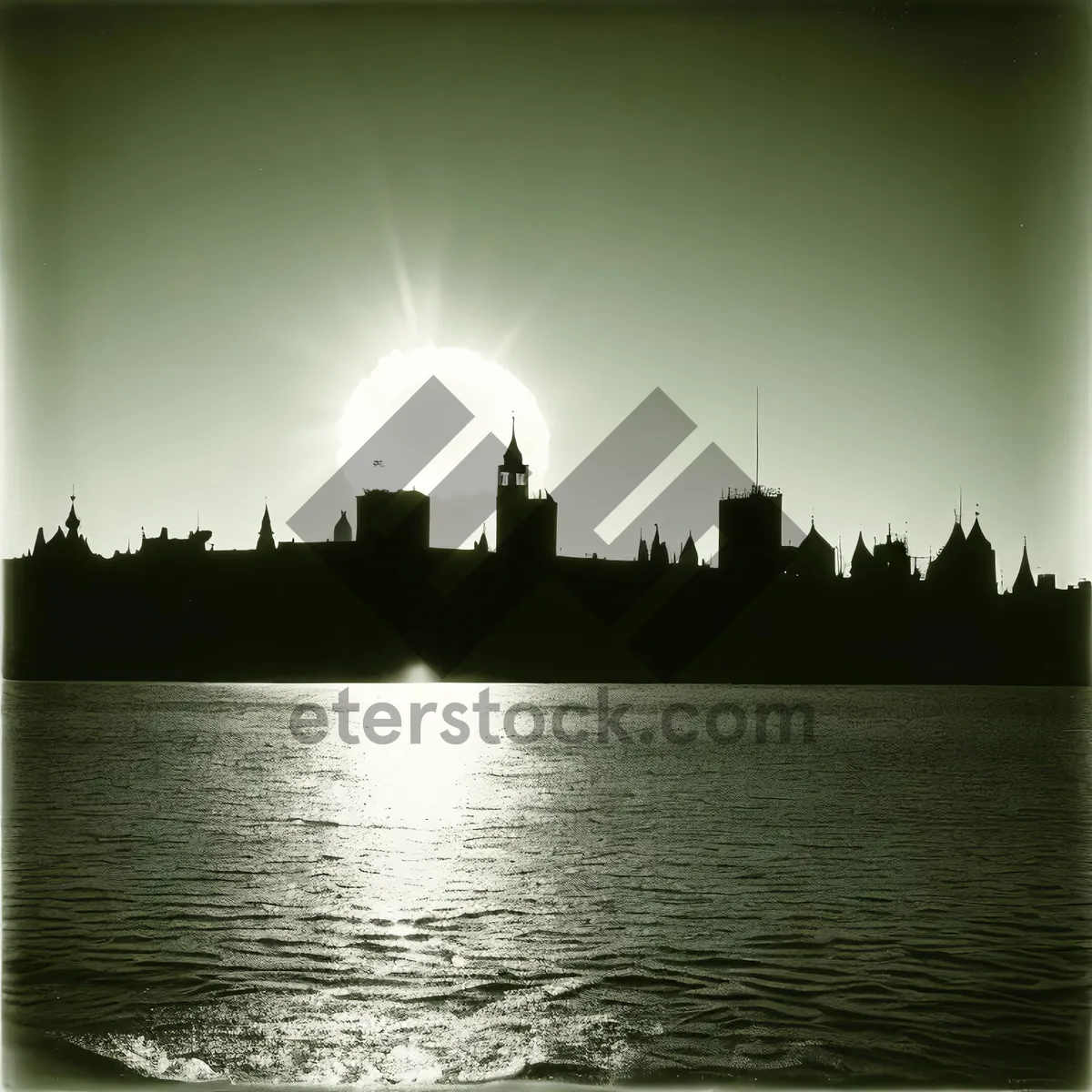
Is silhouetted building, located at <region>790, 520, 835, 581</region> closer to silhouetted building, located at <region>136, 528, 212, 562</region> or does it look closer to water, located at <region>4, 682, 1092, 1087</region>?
silhouetted building, located at <region>136, 528, 212, 562</region>

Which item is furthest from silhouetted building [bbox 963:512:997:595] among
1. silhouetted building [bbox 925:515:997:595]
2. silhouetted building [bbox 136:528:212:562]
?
silhouetted building [bbox 136:528:212:562]

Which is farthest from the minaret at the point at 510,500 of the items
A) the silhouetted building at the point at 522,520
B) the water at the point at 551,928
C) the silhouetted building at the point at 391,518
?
the water at the point at 551,928

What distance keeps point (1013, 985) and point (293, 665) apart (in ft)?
416

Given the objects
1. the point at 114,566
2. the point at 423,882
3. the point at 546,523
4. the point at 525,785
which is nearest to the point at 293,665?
the point at 114,566

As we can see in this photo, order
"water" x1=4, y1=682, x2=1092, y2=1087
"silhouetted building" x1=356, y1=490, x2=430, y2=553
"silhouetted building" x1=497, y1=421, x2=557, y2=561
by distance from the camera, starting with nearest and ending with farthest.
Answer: "water" x1=4, y1=682, x2=1092, y2=1087, "silhouetted building" x1=356, y1=490, x2=430, y2=553, "silhouetted building" x1=497, y1=421, x2=557, y2=561

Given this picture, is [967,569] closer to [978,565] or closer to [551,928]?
[978,565]

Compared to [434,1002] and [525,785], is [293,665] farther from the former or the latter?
[434,1002]

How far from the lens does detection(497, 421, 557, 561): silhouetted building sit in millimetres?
129500

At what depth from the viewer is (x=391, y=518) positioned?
125 meters

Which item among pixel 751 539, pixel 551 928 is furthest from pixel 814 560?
pixel 551 928

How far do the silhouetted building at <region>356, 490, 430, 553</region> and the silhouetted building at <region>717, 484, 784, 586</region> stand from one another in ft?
105

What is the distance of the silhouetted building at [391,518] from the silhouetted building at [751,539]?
31.9m

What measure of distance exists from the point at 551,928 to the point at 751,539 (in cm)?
11569

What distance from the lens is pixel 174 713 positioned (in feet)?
239
